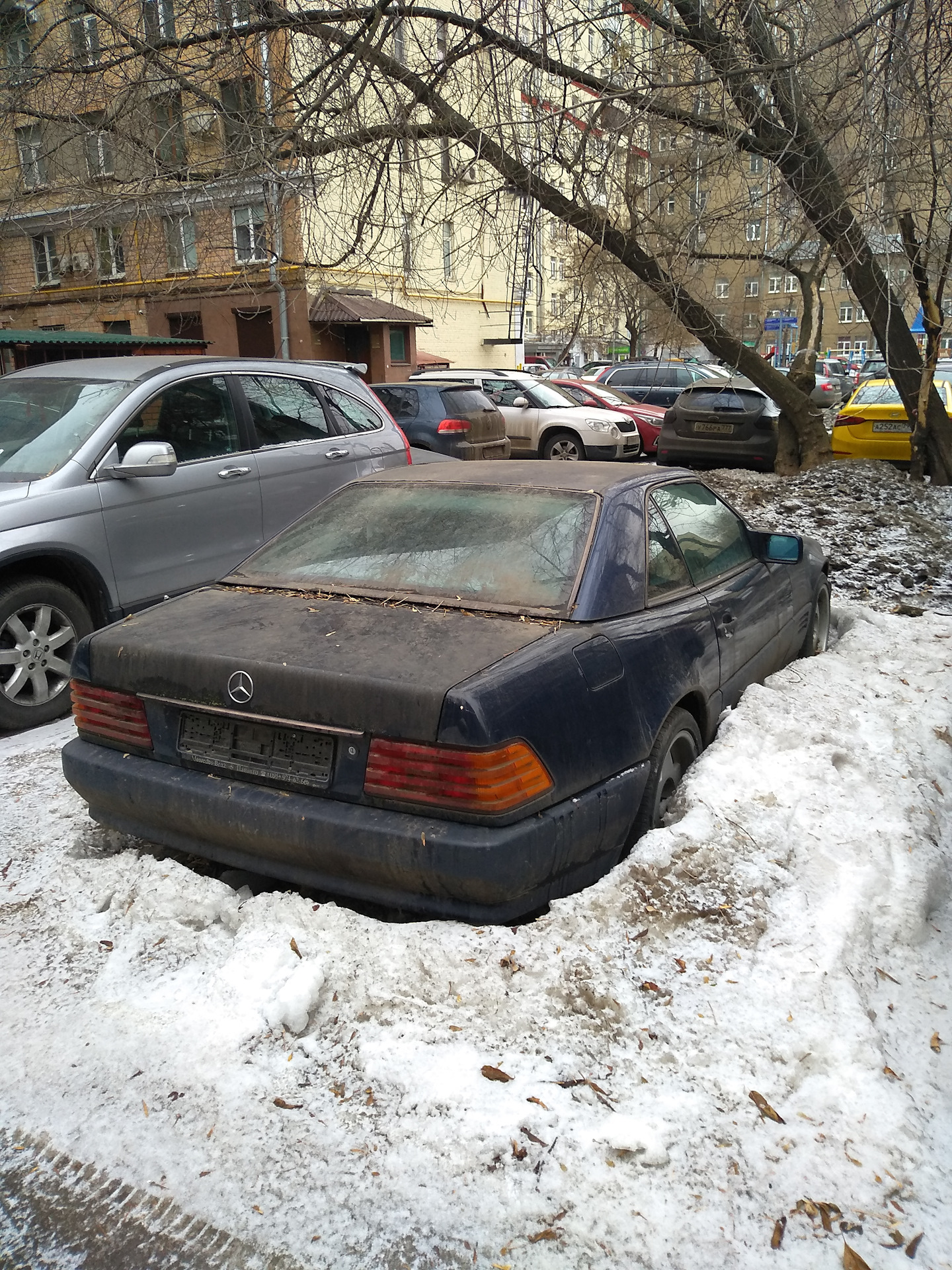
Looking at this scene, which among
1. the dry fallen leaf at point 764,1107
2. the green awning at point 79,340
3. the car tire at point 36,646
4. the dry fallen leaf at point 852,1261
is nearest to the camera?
the dry fallen leaf at point 852,1261

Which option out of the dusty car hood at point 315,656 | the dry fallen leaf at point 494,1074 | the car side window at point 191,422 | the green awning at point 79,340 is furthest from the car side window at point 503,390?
the dry fallen leaf at point 494,1074

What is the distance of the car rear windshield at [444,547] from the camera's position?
11.4ft

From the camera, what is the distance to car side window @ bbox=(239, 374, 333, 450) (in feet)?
21.1

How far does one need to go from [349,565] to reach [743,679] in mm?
1785

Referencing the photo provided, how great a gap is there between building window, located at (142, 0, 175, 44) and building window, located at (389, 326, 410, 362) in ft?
69.3

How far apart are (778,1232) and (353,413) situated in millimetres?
6063

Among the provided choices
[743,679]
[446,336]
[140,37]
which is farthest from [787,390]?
[446,336]

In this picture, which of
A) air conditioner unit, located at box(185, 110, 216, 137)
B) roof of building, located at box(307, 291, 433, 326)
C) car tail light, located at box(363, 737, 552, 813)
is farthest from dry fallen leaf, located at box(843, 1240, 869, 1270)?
roof of building, located at box(307, 291, 433, 326)

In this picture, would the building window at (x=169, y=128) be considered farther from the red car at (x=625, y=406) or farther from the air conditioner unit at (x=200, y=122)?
the red car at (x=625, y=406)

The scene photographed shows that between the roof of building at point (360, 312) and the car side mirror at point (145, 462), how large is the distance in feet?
71.8

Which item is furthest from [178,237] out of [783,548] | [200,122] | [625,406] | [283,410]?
[625,406]

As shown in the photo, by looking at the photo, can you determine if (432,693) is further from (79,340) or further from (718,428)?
(79,340)

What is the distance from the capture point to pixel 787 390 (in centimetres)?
1245

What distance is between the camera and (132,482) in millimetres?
5547
